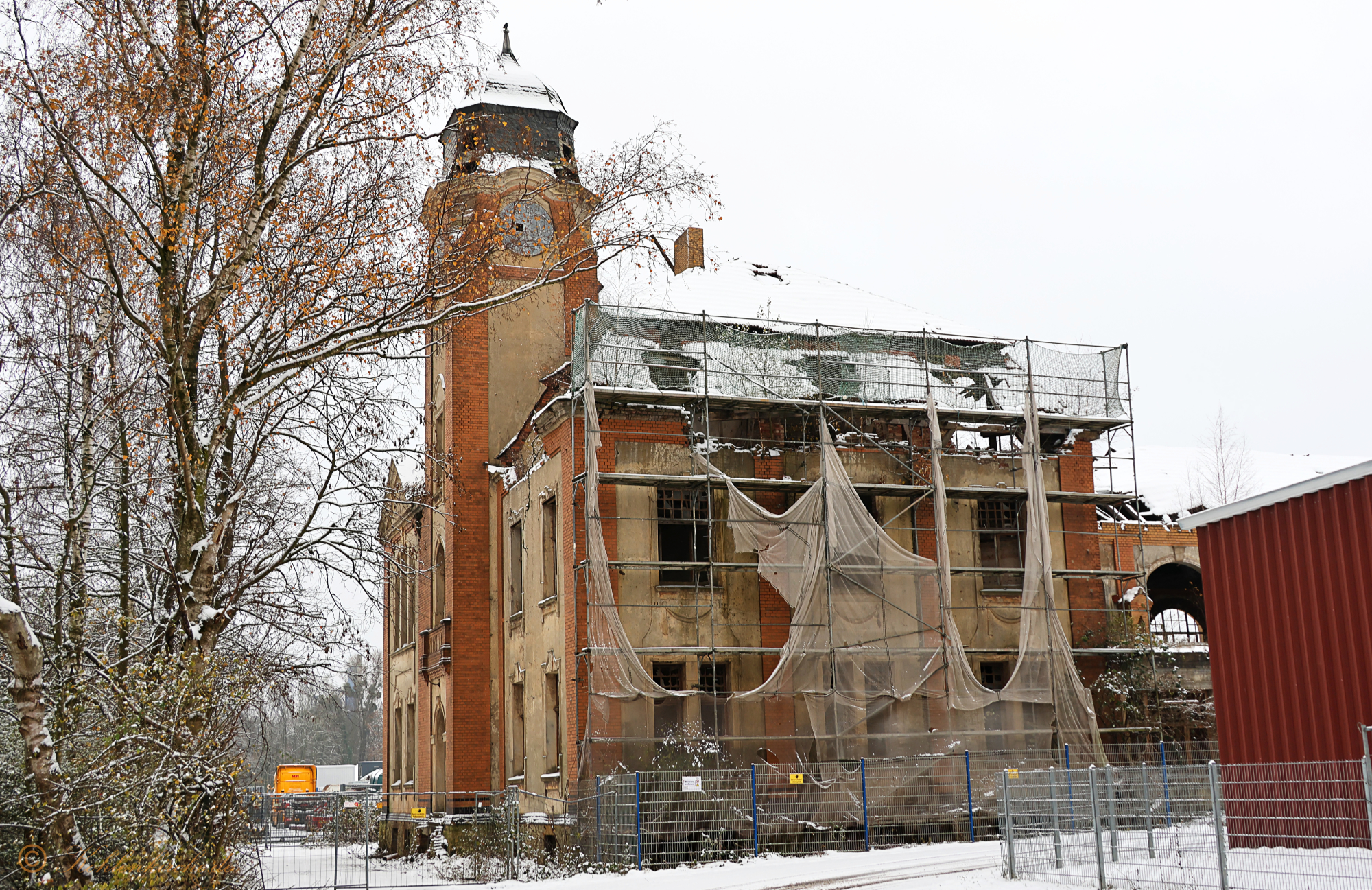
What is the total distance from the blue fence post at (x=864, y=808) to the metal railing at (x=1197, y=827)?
558 centimetres

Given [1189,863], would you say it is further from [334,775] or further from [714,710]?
[334,775]

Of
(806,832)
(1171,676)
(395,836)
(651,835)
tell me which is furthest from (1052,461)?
(395,836)

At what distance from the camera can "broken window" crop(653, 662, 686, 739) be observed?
24.1 m

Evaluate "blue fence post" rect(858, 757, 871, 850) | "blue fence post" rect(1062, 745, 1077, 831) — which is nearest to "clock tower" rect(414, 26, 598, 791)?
"blue fence post" rect(858, 757, 871, 850)

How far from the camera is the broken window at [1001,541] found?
27859 millimetres

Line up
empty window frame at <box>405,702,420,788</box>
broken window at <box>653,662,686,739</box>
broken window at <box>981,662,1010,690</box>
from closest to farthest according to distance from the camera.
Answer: broken window at <box>653,662,686,739</box>
broken window at <box>981,662,1010,690</box>
empty window frame at <box>405,702,420,788</box>

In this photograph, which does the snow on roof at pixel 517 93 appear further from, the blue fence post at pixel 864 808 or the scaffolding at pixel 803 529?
the blue fence post at pixel 864 808

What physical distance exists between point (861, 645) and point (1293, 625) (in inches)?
399

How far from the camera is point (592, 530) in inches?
941

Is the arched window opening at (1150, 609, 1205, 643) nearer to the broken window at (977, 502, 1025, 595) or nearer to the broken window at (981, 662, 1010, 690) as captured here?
the broken window at (977, 502, 1025, 595)

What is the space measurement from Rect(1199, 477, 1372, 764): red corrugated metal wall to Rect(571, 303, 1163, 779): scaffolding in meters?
8.35

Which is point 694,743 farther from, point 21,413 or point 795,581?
point 21,413

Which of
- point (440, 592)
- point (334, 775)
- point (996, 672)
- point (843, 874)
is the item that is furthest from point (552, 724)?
point (334, 775)

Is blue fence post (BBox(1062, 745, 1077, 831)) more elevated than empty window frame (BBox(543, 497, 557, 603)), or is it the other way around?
empty window frame (BBox(543, 497, 557, 603))
